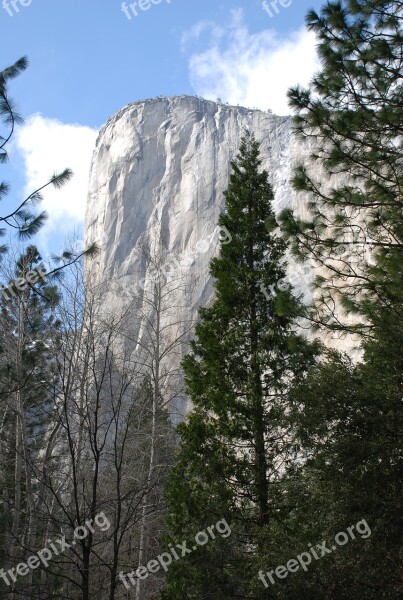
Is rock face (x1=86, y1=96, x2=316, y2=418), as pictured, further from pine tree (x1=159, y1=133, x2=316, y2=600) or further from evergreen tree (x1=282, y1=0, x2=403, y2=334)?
evergreen tree (x1=282, y1=0, x2=403, y2=334)

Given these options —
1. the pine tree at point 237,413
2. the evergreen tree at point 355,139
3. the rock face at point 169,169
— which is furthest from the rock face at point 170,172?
the evergreen tree at point 355,139

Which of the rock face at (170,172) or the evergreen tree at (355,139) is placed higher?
the rock face at (170,172)

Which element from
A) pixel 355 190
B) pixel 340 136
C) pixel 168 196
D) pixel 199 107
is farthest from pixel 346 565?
pixel 199 107

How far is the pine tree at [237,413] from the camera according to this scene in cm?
893

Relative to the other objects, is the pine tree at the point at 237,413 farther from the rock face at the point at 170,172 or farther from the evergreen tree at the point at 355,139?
the rock face at the point at 170,172

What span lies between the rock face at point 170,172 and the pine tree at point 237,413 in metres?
46.1

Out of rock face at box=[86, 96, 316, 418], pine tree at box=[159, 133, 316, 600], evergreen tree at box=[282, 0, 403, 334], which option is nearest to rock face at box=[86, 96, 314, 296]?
rock face at box=[86, 96, 316, 418]

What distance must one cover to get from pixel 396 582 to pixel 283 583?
146 cm

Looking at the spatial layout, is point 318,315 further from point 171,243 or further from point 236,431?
point 171,243

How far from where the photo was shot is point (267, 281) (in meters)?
11.6

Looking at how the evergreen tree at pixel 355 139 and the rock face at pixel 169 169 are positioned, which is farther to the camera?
the rock face at pixel 169 169

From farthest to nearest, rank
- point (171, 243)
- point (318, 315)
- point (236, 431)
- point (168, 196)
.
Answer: point (168, 196) → point (171, 243) → point (236, 431) → point (318, 315)

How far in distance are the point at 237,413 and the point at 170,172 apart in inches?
2478

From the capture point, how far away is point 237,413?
10.5 m
